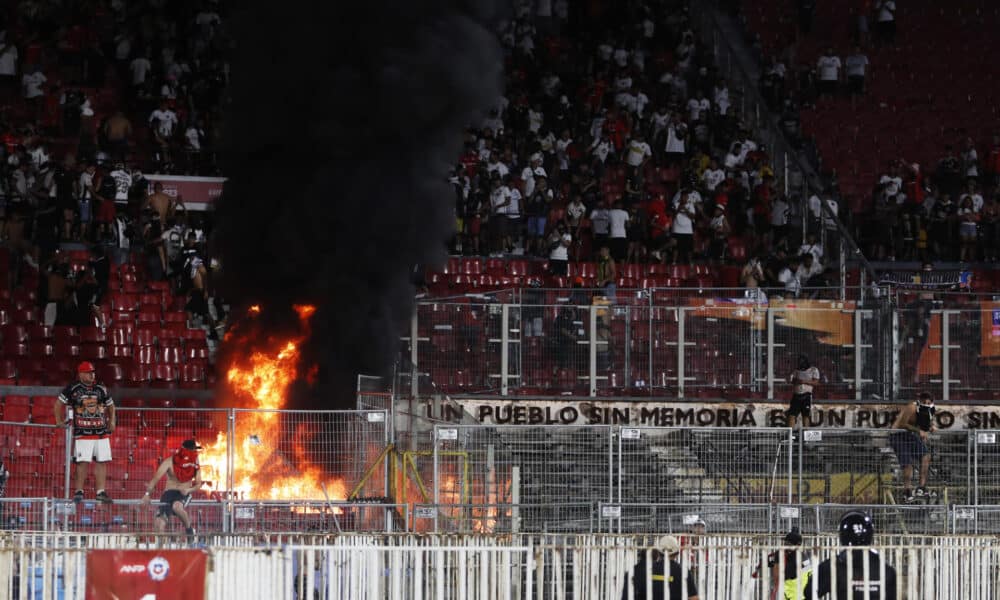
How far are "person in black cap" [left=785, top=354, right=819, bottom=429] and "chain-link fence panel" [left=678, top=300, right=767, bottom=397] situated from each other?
61 centimetres

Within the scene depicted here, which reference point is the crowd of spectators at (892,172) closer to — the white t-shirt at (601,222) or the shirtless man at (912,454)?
the white t-shirt at (601,222)

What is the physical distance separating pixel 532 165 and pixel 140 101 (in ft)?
22.8

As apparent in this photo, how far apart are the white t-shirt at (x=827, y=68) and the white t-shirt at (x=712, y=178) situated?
5036 mm

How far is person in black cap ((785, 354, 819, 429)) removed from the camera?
23.4 metres

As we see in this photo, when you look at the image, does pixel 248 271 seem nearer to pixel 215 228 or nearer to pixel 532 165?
pixel 215 228

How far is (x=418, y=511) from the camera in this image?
18.4 meters

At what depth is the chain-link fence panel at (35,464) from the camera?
A: 65.1ft

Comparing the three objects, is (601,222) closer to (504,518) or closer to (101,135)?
(101,135)

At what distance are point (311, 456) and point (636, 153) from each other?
46.0 ft

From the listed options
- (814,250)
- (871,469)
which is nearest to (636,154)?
(814,250)

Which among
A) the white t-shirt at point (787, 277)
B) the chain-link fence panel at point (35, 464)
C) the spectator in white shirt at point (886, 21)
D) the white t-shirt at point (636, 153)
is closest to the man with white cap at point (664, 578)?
the chain-link fence panel at point (35, 464)

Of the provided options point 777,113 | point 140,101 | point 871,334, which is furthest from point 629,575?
point 777,113

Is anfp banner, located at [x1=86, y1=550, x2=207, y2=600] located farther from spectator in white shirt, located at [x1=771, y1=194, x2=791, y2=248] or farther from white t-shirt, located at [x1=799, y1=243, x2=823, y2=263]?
spectator in white shirt, located at [x1=771, y1=194, x2=791, y2=248]

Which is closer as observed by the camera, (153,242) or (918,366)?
(918,366)
